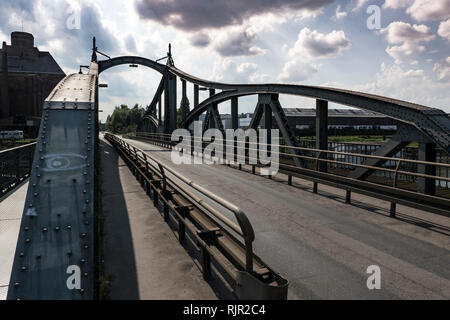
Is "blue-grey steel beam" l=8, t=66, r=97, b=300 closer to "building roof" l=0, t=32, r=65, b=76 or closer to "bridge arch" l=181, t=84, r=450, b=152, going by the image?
"bridge arch" l=181, t=84, r=450, b=152

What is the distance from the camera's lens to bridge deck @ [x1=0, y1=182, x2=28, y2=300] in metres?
4.93

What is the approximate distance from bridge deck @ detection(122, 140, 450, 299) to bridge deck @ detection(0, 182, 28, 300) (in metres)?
3.93

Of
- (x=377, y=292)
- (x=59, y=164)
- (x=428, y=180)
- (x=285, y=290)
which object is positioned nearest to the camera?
(x=285, y=290)

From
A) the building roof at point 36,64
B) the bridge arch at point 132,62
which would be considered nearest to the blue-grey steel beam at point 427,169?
the bridge arch at point 132,62

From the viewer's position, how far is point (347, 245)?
559 centimetres

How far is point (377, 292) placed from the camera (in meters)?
4.07

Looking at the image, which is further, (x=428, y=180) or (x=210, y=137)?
(x=210, y=137)

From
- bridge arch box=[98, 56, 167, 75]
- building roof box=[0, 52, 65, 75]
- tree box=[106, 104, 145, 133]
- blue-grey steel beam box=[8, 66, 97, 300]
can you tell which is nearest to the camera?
blue-grey steel beam box=[8, 66, 97, 300]

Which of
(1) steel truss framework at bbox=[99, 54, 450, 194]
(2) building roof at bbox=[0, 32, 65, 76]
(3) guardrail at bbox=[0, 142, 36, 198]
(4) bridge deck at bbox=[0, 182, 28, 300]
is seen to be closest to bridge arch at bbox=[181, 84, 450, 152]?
(1) steel truss framework at bbox=[99, 54, 450, 194]

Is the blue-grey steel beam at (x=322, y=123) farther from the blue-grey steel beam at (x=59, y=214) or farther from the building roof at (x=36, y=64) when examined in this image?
the building roof at (x=36, y=64)
